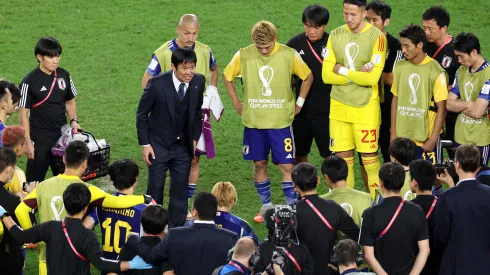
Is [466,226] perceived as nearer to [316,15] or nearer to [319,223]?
[319,223]

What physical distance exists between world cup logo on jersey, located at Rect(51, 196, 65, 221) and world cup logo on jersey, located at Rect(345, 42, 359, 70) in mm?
3328

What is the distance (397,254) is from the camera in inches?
254

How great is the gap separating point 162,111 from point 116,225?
165cm

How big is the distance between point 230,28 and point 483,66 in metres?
6.71

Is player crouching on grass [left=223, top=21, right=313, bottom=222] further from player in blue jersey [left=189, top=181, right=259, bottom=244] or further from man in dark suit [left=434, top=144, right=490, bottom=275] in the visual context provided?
man in dark suit [left=434, top=144, right=490, bottom=275]

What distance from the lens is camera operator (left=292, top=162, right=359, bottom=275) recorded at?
21.2 feet

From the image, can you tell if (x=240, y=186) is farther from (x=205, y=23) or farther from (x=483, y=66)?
(x=205, y=23)

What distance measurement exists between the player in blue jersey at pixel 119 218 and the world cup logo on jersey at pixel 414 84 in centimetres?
299

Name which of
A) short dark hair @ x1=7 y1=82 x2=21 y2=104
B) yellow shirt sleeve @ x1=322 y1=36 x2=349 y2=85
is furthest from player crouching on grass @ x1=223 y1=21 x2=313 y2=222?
short dark hair @ x1=7 y1=82 x2=21 y2=104

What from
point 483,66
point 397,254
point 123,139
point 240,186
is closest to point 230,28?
point 123,139

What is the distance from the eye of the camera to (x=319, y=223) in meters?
6.45

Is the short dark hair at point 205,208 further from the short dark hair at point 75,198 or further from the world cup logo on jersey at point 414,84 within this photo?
the world cup logo on jersey at point 414,84

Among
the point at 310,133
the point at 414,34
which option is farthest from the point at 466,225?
the point at 310,133

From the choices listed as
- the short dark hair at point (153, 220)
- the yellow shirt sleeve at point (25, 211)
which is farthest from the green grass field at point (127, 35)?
the short dark hair at point (153, 220)
